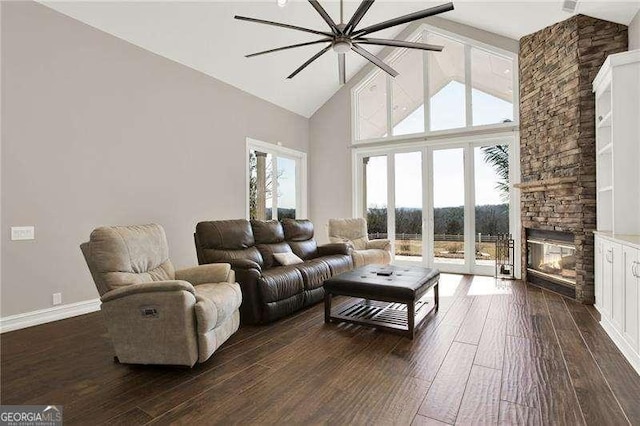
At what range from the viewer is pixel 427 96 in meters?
6.54

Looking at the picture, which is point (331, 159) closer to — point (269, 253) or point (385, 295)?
point (269, 253)

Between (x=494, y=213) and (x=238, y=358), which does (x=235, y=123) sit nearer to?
(x=238, y=358)

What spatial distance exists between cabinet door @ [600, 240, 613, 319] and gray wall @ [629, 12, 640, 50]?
2446 millimetres

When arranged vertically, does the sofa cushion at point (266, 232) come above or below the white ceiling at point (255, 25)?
below

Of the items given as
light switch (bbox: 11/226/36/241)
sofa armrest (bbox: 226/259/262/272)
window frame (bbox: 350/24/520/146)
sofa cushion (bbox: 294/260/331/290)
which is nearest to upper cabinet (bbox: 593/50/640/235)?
window frame (bbox: 350/24/520/146)

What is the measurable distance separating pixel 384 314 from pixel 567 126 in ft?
11.6

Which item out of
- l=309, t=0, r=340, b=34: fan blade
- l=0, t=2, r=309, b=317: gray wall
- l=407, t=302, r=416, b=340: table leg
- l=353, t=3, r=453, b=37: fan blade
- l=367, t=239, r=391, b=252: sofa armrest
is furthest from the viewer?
l=367, t=239, r=391, b=252: sofa armrest

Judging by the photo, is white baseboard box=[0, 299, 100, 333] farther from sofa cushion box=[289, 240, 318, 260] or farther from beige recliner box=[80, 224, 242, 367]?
sofa cushion box=[289, 240, 318, 260]

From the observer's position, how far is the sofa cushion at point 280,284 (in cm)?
339

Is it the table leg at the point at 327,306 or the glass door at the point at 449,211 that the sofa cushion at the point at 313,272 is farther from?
the glass door at the point at 449,211

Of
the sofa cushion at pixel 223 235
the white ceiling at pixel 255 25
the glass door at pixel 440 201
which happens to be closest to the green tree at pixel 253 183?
the white ceiling at pixel 255 25

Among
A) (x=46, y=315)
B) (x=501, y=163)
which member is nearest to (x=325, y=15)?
(x=46, y=315)

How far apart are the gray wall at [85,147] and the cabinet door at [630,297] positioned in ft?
16.3

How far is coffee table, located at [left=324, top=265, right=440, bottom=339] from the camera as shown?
3064 mm
